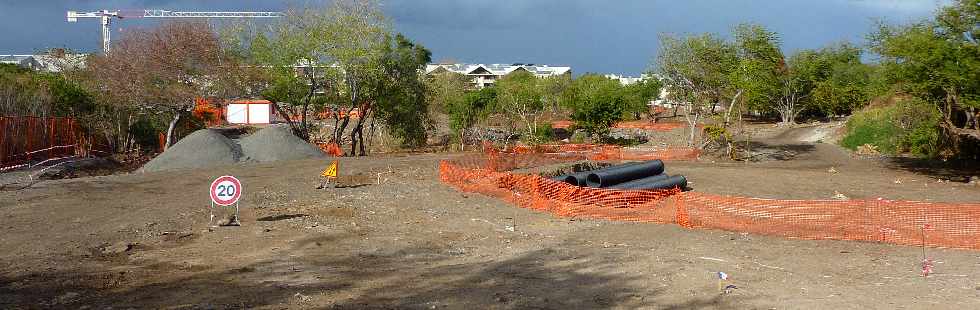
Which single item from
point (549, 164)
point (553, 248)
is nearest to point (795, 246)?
point (553, 248)

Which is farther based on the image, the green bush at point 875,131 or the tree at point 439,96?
the tree at point 439,96

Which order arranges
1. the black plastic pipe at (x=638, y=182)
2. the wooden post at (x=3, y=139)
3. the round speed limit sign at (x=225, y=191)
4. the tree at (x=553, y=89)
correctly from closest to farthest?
the round speed limit sign at (x=225, y=191) < the black plastic pipe at (x=638, y=182) < the wooden post at (x=3, y=139) < the tree at (x=553, y=89)

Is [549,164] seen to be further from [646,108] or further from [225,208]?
[646,108]

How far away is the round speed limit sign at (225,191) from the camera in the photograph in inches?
555

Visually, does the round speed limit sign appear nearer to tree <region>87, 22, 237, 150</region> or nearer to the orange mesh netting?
the orange mesh netting

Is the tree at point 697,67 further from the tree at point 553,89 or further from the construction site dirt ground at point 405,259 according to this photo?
the tree at point 553,89

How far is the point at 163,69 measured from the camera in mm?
37781

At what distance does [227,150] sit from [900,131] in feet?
110

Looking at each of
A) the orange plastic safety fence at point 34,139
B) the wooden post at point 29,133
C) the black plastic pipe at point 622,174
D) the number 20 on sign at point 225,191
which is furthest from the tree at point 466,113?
the number 20 on sign at point 225,191

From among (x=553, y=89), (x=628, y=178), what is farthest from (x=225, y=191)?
(x=553, y=89)

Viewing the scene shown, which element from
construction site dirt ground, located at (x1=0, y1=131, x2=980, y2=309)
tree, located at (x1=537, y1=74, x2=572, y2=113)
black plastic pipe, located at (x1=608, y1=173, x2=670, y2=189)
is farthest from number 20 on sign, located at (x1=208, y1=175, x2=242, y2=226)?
tree, located at (x1=537, y1=74, x2=572, y2=113)

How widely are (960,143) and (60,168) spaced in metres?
38.5

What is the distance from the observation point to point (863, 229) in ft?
44.6

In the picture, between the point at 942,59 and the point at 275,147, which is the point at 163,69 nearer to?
the point at 275,147
